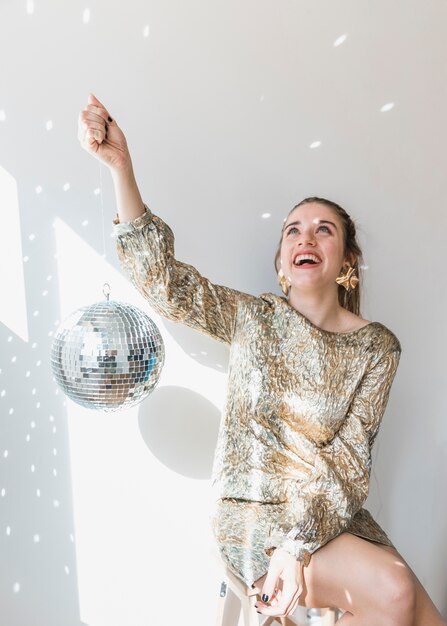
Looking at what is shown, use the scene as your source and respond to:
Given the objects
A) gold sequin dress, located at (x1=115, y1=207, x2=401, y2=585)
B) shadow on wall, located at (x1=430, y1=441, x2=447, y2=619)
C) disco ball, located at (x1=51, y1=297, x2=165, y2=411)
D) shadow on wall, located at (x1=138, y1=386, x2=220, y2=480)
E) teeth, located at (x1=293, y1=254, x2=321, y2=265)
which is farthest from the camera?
shadow on wall, located at (x1=430, y1=441, x2=447, y2=619)

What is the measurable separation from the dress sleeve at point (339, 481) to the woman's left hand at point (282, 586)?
0.06ft

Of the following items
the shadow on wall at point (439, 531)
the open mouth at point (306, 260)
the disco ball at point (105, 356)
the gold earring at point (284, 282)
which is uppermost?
the open mouth at point (306, 260)

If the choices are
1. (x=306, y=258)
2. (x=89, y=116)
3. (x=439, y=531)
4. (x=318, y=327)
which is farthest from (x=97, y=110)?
(x=439, y=531)

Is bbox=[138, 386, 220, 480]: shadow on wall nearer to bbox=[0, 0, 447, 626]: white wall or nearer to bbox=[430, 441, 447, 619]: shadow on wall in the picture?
bbox=[0, 0, 447, 626]: white wall

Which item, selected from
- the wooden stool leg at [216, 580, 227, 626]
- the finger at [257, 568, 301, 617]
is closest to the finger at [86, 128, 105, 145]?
the finger at [257, 568, 301, 617]

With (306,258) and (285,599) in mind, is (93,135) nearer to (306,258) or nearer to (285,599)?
(306,258)

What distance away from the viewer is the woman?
109 centimetres

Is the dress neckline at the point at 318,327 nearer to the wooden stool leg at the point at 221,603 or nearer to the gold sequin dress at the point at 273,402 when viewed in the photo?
the gold sequin dress at the point at 273,402

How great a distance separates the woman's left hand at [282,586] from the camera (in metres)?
1.06

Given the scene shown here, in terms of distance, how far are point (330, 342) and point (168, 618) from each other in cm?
78

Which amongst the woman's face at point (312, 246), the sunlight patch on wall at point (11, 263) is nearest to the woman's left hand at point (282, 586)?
the woman's face at point (312, 246)

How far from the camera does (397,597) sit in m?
1.06

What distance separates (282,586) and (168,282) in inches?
21.6

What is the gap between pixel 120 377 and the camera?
3.48 feet
